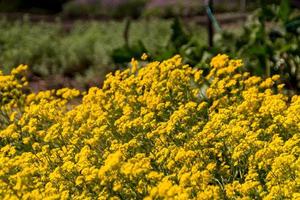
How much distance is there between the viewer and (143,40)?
12.1 meters

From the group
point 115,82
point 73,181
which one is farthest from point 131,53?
point 73,181

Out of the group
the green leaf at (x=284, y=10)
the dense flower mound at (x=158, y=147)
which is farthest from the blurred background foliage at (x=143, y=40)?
the dense flower mound at (x=158, y=147)

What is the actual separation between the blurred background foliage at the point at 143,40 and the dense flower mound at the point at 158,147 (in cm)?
162

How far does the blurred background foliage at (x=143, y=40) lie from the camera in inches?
309

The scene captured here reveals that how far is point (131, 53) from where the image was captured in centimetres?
796

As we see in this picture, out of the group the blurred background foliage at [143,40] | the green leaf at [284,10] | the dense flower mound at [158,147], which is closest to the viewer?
the dense flower mound at [158,147]

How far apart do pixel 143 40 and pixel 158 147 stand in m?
7.70

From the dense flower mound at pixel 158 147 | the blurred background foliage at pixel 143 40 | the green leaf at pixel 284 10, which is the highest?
the dense flower mound at pixel 158 147

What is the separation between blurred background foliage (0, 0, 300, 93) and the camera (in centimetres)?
784

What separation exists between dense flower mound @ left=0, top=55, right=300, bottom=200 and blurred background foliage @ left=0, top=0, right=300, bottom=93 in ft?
5.30

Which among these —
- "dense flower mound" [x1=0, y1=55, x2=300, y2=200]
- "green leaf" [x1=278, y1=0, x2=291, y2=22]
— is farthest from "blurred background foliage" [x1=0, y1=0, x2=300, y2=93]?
"dense flower mound" [x1=0, y1=55, x2=300, y2=200]

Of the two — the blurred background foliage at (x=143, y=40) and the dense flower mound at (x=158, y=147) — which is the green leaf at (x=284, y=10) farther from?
the dense flower mound at (x=158, y=147)

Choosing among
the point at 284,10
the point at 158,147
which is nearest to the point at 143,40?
the point at 284,10

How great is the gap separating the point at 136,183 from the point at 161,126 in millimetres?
600
